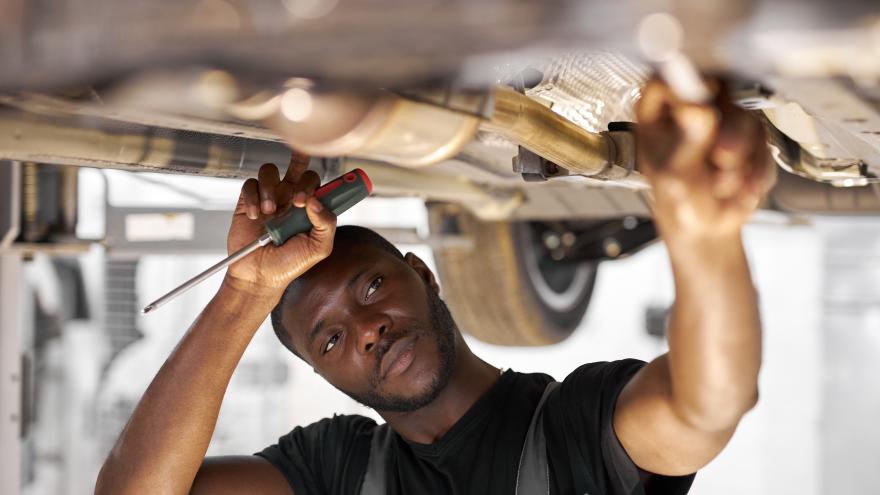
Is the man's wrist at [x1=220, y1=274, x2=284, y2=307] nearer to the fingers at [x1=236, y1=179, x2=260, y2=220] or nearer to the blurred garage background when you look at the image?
the fingers at [x1=236, y1=179, x2=260, y2=220]

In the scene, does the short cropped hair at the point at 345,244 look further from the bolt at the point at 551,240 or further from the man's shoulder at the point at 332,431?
the bolt at the point at 551,240

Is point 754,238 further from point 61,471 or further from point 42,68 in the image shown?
point 42,68

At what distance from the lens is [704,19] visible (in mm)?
360

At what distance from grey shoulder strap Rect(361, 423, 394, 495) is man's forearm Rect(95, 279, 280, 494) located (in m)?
0.22

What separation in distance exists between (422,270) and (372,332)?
221 mm

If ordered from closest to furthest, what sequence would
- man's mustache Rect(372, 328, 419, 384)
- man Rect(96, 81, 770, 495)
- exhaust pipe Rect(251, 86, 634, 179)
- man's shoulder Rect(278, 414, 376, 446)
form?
exhaust pipe Rect(251, 86, 634, 179) < man Rect(96, 81, 770, 495) < man's mustache Rect(372, 328, 419, 384) < man's shoulder Rect(278, 414, 376, 446)

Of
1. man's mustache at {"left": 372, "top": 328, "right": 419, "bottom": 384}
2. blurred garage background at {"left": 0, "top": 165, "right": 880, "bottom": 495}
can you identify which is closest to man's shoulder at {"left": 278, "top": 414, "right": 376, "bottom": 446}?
man's mustache at {"left": 372, "top": 328, "right": 419, "bottom": 384}

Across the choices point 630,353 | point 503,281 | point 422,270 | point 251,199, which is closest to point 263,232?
point 251,199

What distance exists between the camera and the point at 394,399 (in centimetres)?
110

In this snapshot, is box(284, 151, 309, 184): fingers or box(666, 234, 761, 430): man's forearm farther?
box(284, 151, 309, 184): fingers

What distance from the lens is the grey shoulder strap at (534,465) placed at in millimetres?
1006

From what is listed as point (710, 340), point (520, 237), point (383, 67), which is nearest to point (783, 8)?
point (383, 67)

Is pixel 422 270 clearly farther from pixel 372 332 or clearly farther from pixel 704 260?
pixel 704 260

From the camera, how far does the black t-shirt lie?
936mm
